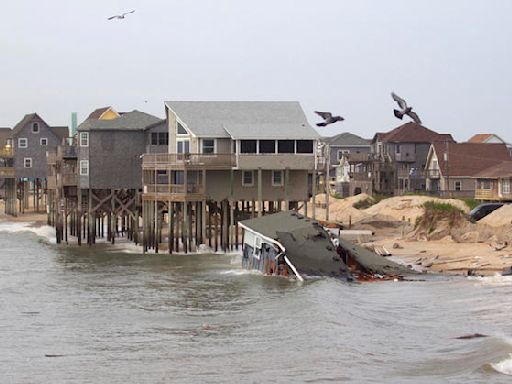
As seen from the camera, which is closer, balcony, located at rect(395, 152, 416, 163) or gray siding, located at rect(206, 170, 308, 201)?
gray siding, located at rect(206, 170, 308, 201)

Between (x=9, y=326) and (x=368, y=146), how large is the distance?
4125 inches

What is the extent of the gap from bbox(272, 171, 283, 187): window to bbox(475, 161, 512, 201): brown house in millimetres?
28784

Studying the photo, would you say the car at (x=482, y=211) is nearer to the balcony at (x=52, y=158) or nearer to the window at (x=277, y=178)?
the window at (x=277, y=178)

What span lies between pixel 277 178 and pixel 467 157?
152ft

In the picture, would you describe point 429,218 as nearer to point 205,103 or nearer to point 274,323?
point 205,103

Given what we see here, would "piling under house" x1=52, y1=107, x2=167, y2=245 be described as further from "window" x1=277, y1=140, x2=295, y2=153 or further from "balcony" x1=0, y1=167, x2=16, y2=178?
"balcony" x1=0, y1=167, x2=16, y2=178

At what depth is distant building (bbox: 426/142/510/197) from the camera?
96188 mm

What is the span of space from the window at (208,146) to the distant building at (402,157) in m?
45.0

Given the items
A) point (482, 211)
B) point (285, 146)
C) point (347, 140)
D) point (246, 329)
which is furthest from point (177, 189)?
point (347, 140)

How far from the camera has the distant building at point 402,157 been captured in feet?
339

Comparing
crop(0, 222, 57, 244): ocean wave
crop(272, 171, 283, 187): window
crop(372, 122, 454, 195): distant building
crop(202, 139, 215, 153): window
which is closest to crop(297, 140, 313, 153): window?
crop(272, 171, 283, 187): window

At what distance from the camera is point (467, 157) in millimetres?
98500

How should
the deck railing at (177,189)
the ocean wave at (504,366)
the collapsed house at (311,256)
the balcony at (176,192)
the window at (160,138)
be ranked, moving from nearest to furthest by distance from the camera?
1. the ocean wave at (504,366)
2. the collapsed house at (311,256)
3. the balcony at (176,192)
4. the deck railing at (177,189)
5. the window at (160,138)

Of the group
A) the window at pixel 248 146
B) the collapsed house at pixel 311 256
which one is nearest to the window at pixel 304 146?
the window at pixel 248 146
